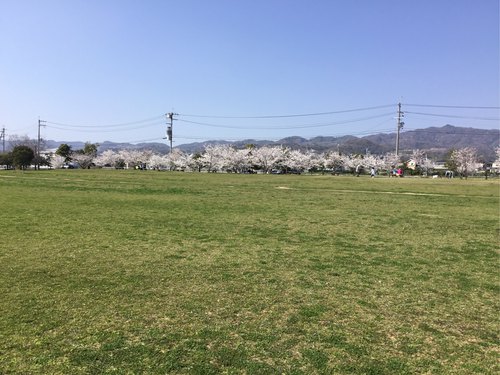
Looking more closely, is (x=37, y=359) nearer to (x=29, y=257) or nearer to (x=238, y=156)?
(x=29, y=257)

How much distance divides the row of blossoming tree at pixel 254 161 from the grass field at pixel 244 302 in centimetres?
8556

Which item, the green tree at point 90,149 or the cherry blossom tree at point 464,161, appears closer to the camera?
the cherry blossom tree at point 464,161

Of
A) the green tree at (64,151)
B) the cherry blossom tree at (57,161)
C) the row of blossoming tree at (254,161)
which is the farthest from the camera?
the green tree at (64,151)

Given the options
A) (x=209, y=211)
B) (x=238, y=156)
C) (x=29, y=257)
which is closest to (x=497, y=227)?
(x=209, y=211)

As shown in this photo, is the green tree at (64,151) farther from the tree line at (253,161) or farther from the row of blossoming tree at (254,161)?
the row of blossoming tree at (254,161)

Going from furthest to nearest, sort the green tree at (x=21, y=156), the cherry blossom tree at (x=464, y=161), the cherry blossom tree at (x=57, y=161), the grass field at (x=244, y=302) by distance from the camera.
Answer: the cherry blossom tree at (x=57, y=161) → the cherry blossom tree at (x=464, y=161) → the green tree at (x=21, y=156) → the grass field at (x=244, y=302)

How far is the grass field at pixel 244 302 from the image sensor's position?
11.7 ft

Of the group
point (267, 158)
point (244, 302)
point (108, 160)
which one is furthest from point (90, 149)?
point (244, 302)

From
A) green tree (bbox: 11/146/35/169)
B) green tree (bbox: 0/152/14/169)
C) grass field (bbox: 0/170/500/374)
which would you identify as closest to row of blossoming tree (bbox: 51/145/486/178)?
green tree (bbox: 0/152/14/169)

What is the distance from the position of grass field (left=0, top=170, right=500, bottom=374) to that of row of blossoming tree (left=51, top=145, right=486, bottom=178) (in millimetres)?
85557

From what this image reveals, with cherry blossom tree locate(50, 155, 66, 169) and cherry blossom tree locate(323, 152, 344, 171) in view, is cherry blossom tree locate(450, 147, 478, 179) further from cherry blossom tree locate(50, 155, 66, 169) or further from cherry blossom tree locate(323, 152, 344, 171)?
cherry blossom tree locate(50, 155, 66, 169)

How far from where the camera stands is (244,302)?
198 inches

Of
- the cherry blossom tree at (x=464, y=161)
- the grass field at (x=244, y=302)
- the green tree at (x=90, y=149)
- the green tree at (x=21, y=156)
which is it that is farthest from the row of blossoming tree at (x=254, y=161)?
the grass field at (x=244, y=302)

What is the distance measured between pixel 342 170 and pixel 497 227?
326 feet
